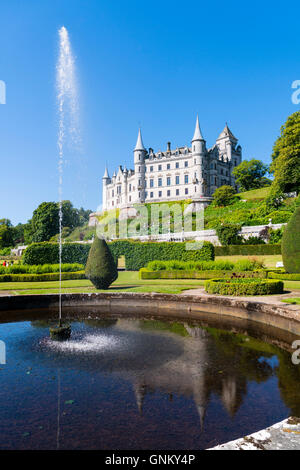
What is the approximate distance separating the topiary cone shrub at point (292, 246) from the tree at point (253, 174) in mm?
52634

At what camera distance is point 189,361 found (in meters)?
5.63

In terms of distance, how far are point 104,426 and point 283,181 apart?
1711 inches

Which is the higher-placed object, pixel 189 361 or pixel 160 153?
pixel 160 153

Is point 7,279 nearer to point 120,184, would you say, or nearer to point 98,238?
point 98,238

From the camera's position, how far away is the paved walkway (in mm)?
2576

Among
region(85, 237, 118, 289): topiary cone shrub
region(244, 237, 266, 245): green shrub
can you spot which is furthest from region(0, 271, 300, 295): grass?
region(244, 237, 266, 245): green shrub

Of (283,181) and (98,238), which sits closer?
(98,238)

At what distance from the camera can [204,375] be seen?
4.98 meters

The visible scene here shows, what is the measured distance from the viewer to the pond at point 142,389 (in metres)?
3.30

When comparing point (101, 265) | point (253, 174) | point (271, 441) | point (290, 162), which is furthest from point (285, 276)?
point (253, 174)

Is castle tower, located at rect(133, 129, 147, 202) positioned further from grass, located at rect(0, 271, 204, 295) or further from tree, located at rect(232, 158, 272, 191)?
grass, located at rect(0, 271, 204, 295)

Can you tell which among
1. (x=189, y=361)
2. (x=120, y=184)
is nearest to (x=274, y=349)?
(x=189, y=361)

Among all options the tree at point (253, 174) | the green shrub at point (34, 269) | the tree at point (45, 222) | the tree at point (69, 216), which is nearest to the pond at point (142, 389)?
the green shrub at point (34, 269)

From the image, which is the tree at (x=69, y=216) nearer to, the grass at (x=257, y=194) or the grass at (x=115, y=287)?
the grass at (x=257, y=194)
